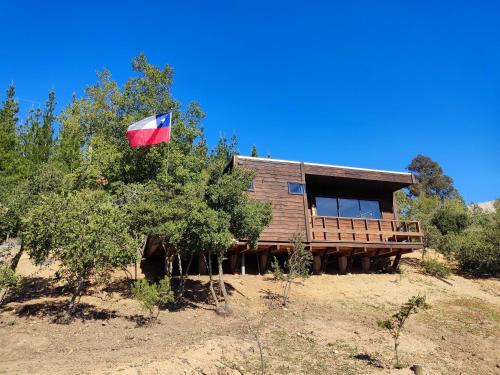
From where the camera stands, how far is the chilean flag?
17906 millimetres

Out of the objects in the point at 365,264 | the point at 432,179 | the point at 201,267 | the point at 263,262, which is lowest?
the point at 365,264

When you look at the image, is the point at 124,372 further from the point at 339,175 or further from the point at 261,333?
the point at 339,175

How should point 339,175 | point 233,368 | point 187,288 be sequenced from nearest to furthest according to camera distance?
1. point 233,368
2. point 187,288
3. point 339,175

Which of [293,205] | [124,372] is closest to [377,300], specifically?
[293,205]

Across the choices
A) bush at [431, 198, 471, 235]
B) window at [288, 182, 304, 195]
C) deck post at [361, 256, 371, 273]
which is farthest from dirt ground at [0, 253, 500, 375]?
bush at [431, 198, 471, 235]

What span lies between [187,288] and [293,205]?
21.4 ft

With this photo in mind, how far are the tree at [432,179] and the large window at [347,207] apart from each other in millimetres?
43152

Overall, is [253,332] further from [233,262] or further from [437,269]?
[437,269]

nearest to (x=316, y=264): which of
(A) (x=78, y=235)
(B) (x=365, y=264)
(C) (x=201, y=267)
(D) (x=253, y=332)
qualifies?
(B) (x=365, y=264)

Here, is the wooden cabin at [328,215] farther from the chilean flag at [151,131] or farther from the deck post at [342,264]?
the chilean flag at [151,131]

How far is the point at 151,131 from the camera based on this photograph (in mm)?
17984

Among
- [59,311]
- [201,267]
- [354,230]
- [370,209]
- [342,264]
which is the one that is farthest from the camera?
[370,209]

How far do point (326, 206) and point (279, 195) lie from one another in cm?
363

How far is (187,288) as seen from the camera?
58.1 feet
